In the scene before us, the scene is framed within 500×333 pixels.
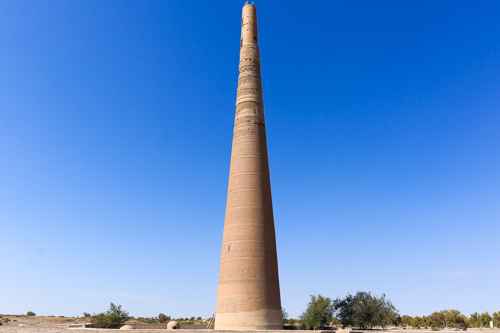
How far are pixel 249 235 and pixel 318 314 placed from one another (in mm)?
16931

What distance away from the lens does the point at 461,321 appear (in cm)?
5434

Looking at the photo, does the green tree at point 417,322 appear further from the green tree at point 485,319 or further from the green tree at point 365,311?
the green tree at point 365,311

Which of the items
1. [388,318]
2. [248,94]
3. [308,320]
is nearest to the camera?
[248,94]

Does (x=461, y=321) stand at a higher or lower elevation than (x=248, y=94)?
lower

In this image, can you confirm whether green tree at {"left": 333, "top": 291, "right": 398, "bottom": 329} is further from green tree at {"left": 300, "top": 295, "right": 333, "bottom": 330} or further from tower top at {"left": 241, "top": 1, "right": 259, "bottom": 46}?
tower top at {"left": 241, "top": 1, "right": 259, "bottom": 46}

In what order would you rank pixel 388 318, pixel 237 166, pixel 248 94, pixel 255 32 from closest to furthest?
pixel 237 166, pixel 248 94, pixel 255 32, pixel 388 318

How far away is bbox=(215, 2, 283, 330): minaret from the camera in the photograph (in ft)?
77.3

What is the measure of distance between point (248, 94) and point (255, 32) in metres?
5.71

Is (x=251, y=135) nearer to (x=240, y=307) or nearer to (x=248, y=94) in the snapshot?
(x=248, y=94)

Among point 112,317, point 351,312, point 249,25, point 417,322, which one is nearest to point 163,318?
point 112,317

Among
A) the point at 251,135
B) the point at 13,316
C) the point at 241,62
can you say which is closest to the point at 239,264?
the point at 251,135

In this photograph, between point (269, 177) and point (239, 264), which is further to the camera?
point (269, 177)

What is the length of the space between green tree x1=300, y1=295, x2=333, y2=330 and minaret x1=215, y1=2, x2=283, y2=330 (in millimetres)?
13807

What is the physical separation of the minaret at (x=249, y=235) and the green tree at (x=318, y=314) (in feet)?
45.3
